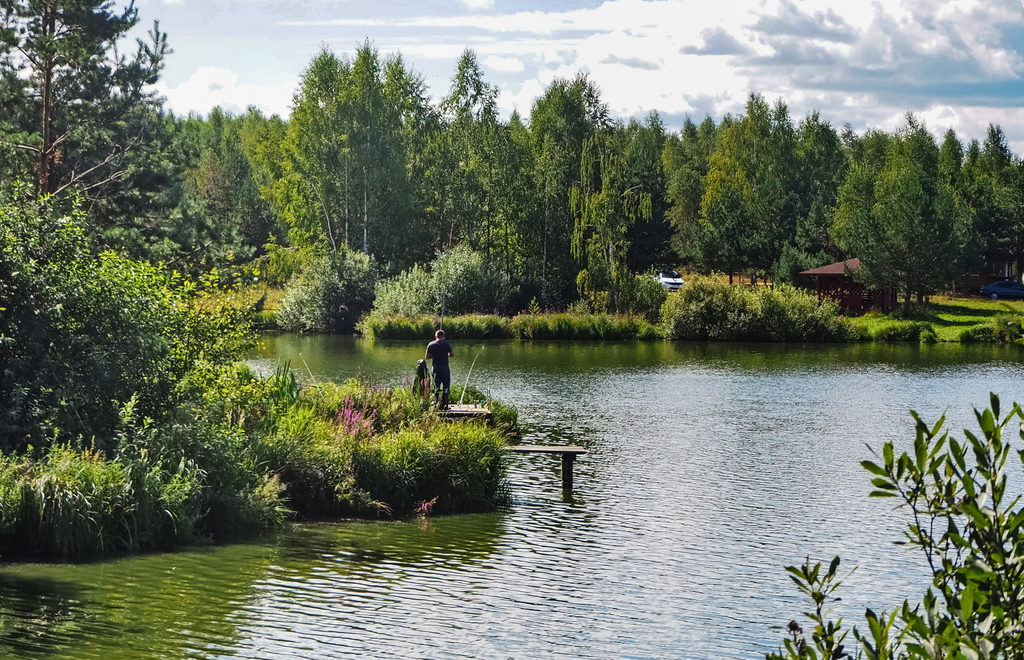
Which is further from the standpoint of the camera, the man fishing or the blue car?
the blue car

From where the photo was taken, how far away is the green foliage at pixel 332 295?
57938 mm

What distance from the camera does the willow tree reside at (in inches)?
2277

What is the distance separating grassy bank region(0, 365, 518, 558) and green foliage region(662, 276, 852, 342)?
37346 mm

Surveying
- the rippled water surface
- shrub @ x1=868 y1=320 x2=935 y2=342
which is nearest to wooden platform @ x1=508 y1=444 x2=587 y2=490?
the rippled water surface

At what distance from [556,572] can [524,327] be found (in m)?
42.2

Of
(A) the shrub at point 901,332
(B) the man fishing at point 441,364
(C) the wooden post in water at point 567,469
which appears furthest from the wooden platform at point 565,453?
(A) the shrub at point 901,332

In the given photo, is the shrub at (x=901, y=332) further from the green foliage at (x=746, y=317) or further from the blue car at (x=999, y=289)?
the blue car at (x=999, y=289)

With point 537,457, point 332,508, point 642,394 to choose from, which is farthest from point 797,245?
point 332,508

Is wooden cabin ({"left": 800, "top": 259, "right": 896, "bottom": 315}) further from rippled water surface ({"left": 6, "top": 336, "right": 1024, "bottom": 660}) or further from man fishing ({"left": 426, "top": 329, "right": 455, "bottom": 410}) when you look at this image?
man fishing ({"left": 426, "top": 329, "right": 455, "bottom": 410})

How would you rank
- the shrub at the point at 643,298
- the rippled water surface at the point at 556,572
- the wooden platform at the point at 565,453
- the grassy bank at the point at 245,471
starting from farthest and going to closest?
the shrub at the point at 643,298 → the wooden platform at the point at 565,453 → the grassy bank at the point at 245,471 → the rippled water surface at the point at 556,572

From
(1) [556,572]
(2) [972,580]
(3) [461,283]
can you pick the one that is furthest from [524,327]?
(2) [972,580]

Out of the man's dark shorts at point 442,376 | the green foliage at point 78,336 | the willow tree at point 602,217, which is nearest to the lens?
the green foliage at point 78,336

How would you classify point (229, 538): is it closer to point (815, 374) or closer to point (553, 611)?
point (553, 611)

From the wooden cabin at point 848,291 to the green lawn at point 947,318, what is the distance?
213 centimetres
